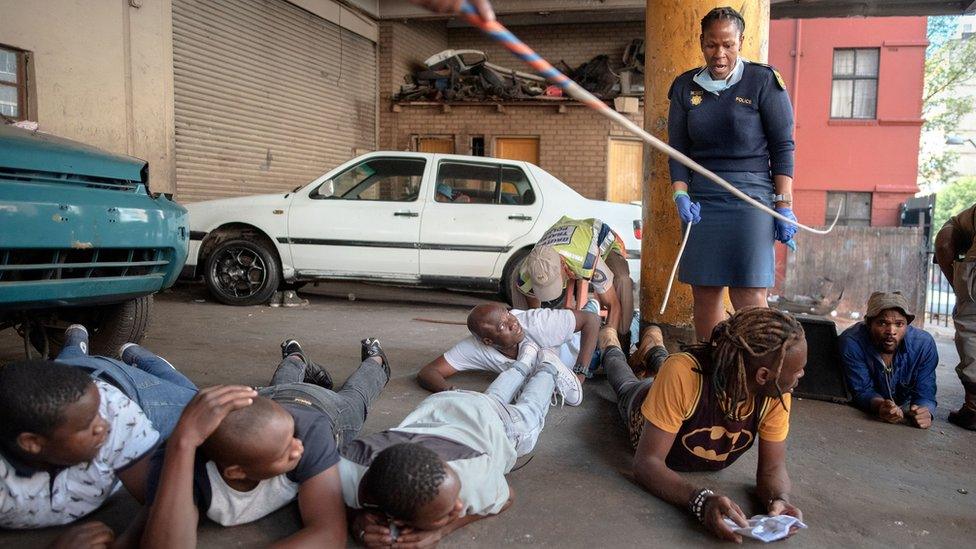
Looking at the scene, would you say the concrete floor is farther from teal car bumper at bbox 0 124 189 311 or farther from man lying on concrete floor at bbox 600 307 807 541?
teal car bumper at bbox 0 124 189 311

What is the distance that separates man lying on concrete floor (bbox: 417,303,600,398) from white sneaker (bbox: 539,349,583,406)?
12 millimetres

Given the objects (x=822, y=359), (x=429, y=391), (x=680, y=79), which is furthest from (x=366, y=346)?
(x=822, y=359)

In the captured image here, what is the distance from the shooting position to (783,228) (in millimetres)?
3611

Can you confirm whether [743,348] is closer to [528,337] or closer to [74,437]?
[528,337]

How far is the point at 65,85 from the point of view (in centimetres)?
756

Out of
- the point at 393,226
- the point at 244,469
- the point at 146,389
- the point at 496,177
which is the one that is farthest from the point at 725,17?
the point at 393,226

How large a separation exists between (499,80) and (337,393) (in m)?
10.7

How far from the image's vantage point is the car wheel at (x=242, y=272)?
7.37m

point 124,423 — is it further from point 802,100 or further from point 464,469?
point 802,100

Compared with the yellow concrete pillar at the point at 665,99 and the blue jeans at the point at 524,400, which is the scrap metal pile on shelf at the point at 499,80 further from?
the blue jeans at the point at 524,400

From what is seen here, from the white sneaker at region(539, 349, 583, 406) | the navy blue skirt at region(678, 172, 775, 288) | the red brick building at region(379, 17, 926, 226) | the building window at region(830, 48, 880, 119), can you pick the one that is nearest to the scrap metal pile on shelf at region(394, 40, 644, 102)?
the red brick building at region(379, 17, 926, 226)

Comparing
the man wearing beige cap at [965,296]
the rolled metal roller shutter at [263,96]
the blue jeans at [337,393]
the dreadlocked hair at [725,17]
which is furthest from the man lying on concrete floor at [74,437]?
the rolled metal roller shutter at [263,96]

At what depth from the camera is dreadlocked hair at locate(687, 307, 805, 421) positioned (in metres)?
2.23

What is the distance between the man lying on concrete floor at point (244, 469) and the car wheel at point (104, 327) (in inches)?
78.3
